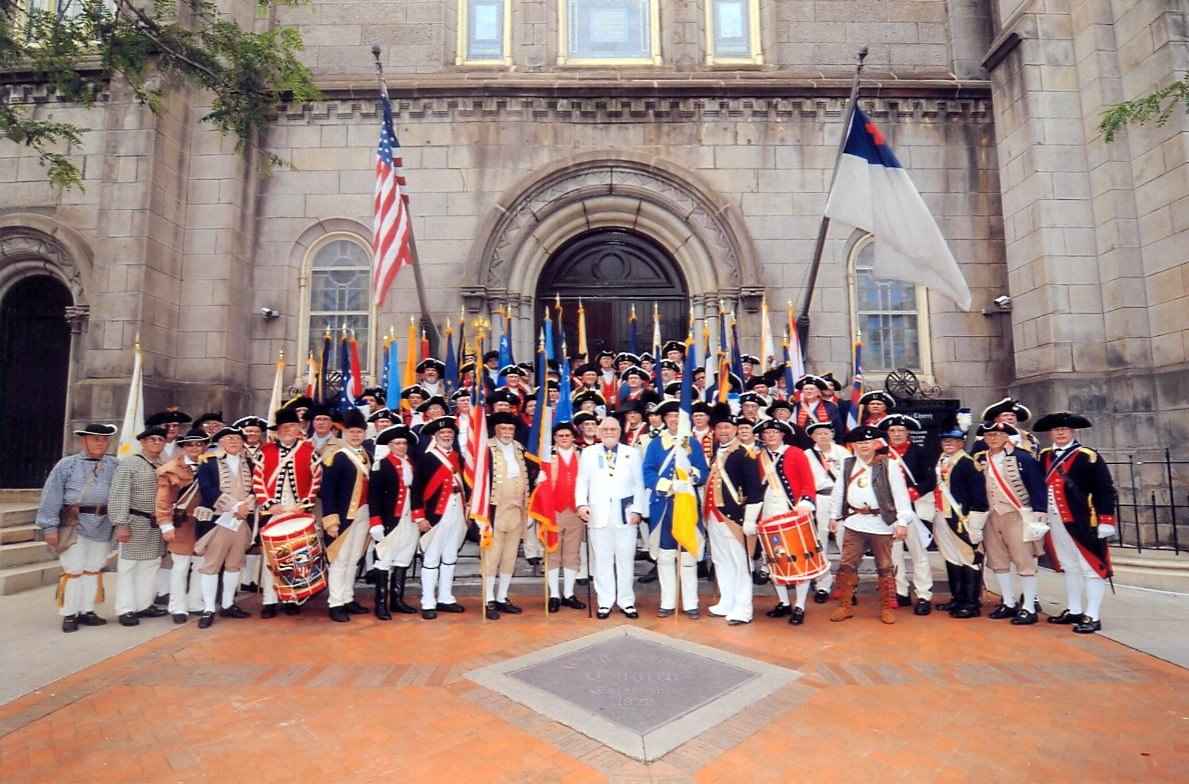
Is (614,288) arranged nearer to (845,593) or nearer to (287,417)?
(287,417)

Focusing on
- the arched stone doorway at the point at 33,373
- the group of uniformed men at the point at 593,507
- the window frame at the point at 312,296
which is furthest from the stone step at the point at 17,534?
the window frame at the point at 312,296

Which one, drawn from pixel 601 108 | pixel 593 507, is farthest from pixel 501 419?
pixel 601 108

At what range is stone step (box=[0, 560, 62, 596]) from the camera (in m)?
7.22

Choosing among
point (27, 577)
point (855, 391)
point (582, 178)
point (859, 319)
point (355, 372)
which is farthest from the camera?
point (859, 319)

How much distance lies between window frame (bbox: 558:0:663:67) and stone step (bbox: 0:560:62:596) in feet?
37.7

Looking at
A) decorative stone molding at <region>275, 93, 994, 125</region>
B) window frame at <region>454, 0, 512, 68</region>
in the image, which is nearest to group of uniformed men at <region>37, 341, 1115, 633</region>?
decorative stone molding at <region>275, 93, 994, 125</region>

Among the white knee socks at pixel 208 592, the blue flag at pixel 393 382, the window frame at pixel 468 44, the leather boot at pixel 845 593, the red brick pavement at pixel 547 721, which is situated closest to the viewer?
the red brick pavement at pixel 547 721

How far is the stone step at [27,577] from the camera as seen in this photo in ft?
23.7

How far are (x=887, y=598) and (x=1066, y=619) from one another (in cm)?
168

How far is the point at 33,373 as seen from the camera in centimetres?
1108

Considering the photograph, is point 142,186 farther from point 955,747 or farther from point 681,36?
point 955,747

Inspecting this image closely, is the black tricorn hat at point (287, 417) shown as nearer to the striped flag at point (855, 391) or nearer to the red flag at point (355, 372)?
the red flag at point (355, 372)

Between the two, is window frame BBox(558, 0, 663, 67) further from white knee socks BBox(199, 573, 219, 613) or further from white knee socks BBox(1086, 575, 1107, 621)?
white knee socks BBox(1086, 575, 1107, 621)

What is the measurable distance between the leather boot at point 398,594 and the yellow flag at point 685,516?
116 inches
